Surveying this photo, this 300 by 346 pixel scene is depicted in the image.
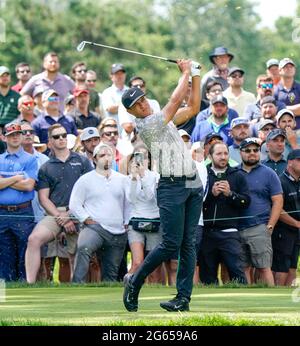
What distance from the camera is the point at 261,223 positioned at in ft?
59.1

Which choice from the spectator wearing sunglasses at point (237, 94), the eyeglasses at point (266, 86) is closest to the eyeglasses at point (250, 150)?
the spectator wearing sunglasses at point (237, 94)

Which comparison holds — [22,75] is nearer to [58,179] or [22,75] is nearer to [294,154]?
[58,179]

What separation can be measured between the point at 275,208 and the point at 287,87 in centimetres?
387

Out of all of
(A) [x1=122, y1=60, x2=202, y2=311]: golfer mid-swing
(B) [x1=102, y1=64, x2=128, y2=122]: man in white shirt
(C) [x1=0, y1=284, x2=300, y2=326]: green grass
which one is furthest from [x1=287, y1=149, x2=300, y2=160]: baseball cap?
(A) [x1=122, y1=60, x2=202, y2=311]: golfer mid-swing

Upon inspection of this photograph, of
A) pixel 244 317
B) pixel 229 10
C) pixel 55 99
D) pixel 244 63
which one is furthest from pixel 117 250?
pixel 229 10

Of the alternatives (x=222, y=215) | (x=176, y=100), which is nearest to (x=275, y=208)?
(x=222, y=215)

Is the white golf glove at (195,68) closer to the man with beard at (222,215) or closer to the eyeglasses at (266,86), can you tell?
the man with beard at (222,215)

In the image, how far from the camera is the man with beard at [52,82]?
74.4ft

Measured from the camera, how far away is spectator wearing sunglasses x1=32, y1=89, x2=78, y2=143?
67.0 feet

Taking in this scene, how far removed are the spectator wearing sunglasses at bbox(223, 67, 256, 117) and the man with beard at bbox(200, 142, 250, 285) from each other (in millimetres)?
3601

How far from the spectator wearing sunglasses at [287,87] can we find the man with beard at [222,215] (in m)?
3.47
